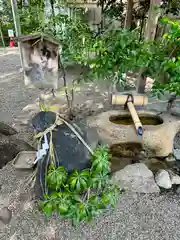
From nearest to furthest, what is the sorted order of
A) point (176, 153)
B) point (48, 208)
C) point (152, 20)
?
point (48, 208) < point (176, 153) < point (152, 20)

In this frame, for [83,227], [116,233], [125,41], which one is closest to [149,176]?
[116,233]

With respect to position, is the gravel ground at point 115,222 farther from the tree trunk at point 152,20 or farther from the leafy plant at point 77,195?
the tree trunk at point 152,20

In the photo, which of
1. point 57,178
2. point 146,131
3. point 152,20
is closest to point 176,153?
point 146,131

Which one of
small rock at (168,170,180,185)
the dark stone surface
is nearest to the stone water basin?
small rock at (168,170,180,185)

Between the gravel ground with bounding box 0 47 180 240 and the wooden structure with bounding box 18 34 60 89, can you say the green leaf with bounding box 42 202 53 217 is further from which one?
the wooden structure with bounding box 18 34 60 89

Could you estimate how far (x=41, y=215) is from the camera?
153 cm

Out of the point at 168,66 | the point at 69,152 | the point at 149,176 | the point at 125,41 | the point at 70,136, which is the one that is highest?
the point at 125,41

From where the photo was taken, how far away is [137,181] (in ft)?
5.77

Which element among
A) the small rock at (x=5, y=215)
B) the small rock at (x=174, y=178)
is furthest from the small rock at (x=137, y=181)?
the small rock at (x=5, y=215)

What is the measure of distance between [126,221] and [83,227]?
0.32m

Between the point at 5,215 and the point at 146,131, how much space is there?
54.2 inches

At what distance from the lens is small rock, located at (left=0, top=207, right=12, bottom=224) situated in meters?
1.50

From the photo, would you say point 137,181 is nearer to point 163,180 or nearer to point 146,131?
point 163,180

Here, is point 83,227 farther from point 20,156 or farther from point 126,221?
point 20,156
